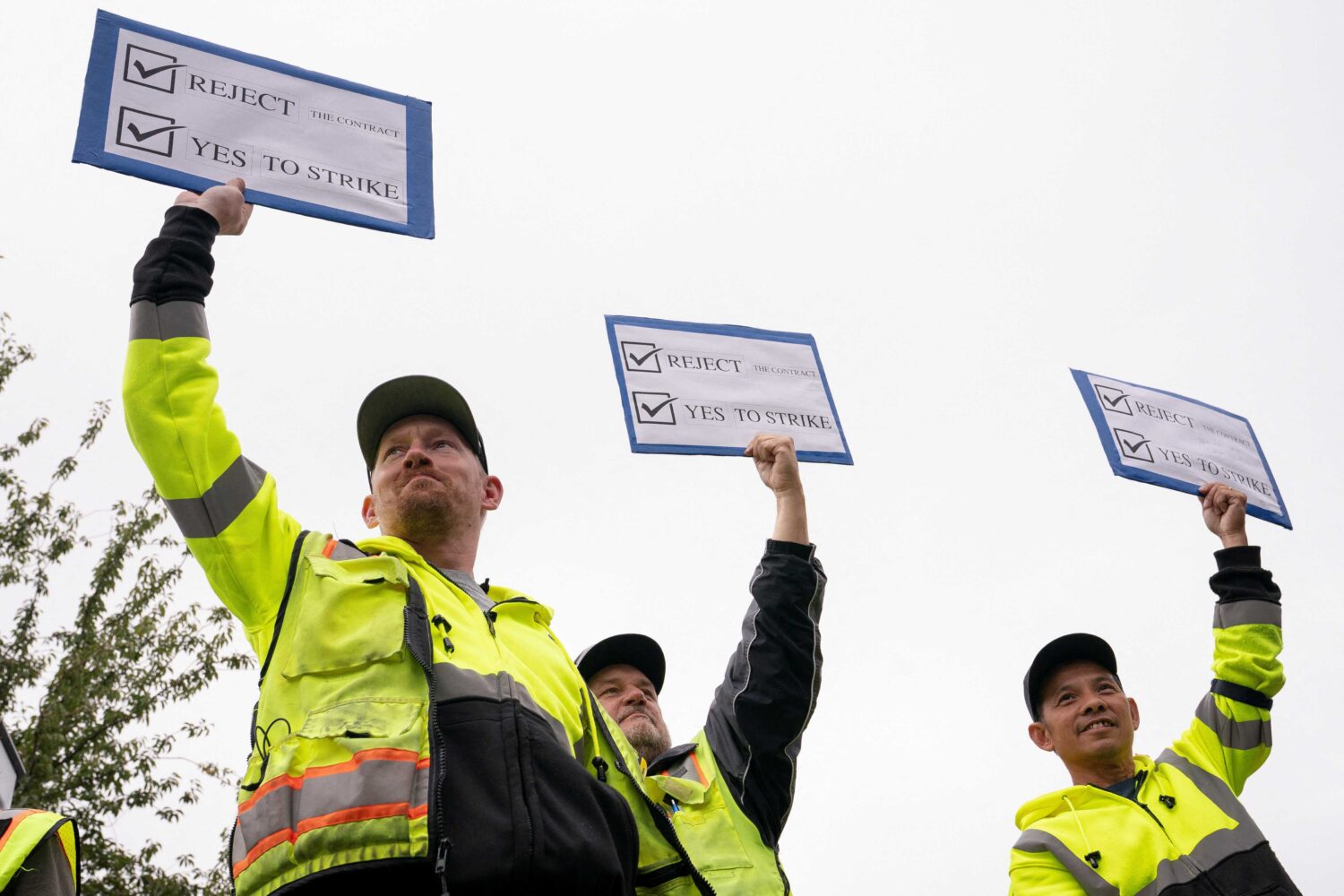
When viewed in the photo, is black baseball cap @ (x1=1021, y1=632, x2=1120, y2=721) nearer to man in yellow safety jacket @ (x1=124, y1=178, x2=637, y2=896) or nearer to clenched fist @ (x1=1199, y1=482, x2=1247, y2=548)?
clenched fist @ (x1=1199, y1=482, x2=1247, y2=548)

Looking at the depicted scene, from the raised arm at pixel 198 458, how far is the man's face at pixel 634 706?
220 cm

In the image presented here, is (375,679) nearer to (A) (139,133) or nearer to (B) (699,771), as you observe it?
(B) (699,771)

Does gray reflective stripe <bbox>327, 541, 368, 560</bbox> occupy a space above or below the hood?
above

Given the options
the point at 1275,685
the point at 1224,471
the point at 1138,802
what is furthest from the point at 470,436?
the point at 1224,471

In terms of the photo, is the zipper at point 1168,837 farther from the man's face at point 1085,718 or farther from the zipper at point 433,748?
the zipper at point 433,748

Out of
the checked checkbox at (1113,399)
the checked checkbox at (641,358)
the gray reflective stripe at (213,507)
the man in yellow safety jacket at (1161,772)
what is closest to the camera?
the gray reflective stripe at (213,507)

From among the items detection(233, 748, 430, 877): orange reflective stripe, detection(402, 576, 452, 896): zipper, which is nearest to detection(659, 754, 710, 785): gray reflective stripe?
detection(402, 576, 452, 896): zipper

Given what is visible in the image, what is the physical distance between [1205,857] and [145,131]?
4.04m

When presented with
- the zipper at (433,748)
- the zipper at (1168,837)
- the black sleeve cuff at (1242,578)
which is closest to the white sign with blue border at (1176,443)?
the black sleeve cuff at (1242,578)

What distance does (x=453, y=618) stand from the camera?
278 centimetres

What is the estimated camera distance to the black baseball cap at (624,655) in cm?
491

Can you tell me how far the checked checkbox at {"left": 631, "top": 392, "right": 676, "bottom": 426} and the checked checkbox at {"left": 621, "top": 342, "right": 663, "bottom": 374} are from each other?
0.41ft

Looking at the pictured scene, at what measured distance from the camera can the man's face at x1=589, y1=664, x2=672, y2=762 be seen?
15.2ft

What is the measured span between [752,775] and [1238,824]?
1725 millimetres
